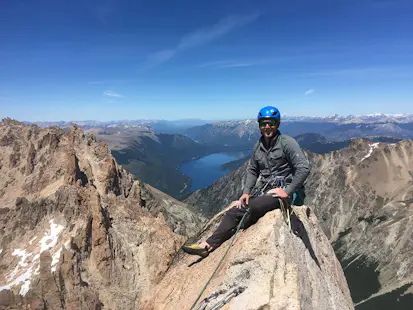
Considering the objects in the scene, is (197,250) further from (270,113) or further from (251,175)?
(270,113)

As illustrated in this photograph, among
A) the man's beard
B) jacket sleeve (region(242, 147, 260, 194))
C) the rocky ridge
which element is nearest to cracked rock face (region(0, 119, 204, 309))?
the rocky ridge

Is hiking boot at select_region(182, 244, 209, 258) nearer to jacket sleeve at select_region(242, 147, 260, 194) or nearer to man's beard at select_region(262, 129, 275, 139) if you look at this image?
jacket sleeve at select_region(242, 147, 260, 194)

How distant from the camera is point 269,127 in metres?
12.1

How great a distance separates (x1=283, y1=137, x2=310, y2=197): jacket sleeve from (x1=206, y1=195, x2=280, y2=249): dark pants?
3.76 ft

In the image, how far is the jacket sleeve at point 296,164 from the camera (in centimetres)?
1119

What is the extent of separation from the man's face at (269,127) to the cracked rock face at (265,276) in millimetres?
3395

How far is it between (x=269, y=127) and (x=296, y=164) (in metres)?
1.92

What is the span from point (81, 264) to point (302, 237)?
25107 millimetres

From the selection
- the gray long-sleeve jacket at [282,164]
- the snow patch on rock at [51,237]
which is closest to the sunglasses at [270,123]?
the gray long-sleeve jacket at [282,164]

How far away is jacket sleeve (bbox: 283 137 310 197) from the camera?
11188 millimetres

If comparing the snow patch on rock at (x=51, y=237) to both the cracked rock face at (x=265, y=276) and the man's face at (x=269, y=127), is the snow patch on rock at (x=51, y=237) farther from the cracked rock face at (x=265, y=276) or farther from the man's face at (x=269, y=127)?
the man's face at (x=269, y=127)

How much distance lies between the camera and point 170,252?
24.5 m

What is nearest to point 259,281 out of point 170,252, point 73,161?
point 170,252

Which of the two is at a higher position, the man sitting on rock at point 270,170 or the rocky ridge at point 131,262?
the man sitting on rock at point 270,170
